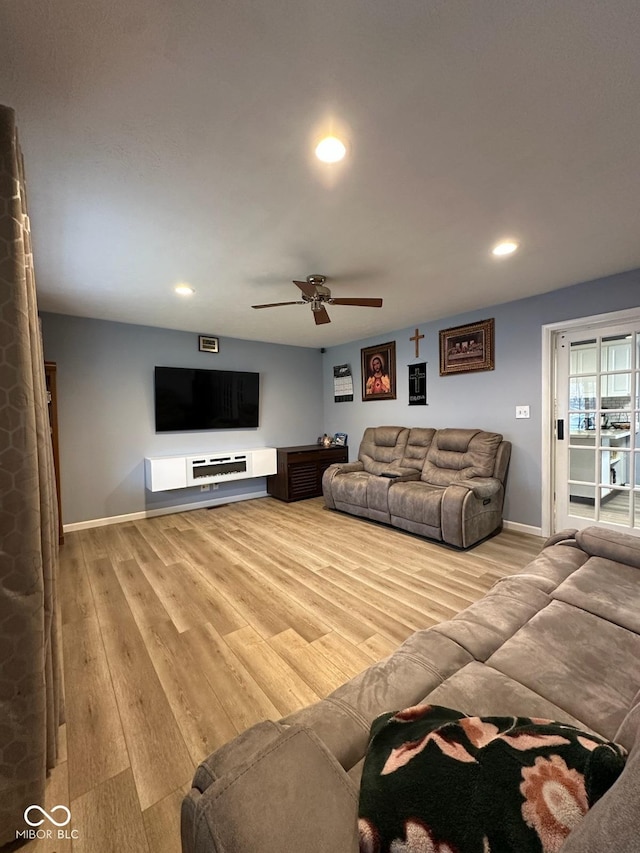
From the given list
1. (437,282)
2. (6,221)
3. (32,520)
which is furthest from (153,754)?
(437,282)

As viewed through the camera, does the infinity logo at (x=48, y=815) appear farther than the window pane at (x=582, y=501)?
No

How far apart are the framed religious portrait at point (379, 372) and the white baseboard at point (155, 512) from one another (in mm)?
2306

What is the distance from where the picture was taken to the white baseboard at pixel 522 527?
3.54m

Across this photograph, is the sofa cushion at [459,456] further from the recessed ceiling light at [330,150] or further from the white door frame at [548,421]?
the recessed ceiling light at [330,150]

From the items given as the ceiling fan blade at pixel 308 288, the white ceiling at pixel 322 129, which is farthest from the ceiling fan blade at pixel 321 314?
the white ceiling at pixel 322 129

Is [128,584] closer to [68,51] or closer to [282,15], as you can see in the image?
[68,51]

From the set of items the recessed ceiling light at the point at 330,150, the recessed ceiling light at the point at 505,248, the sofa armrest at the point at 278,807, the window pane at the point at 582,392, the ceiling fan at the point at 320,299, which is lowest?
the sofa armrest at the point at 278,807

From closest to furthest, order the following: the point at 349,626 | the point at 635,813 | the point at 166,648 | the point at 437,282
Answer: the point at 635,813 → the point at 166,648 → the point at 349,626 → the point at 437,282

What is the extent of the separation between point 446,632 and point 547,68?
1997 mm

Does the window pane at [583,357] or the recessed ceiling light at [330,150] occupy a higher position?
the recessed ceiling light at [330,150]

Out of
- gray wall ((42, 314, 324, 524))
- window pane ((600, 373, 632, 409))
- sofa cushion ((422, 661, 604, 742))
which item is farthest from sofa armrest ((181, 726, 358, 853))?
gray wall ((42, 314, 324, 524))

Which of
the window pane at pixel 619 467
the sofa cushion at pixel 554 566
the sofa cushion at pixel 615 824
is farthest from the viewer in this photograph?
the window pane at pixel 619 467

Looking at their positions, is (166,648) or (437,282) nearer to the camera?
(166,648)

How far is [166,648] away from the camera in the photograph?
1928 mm
